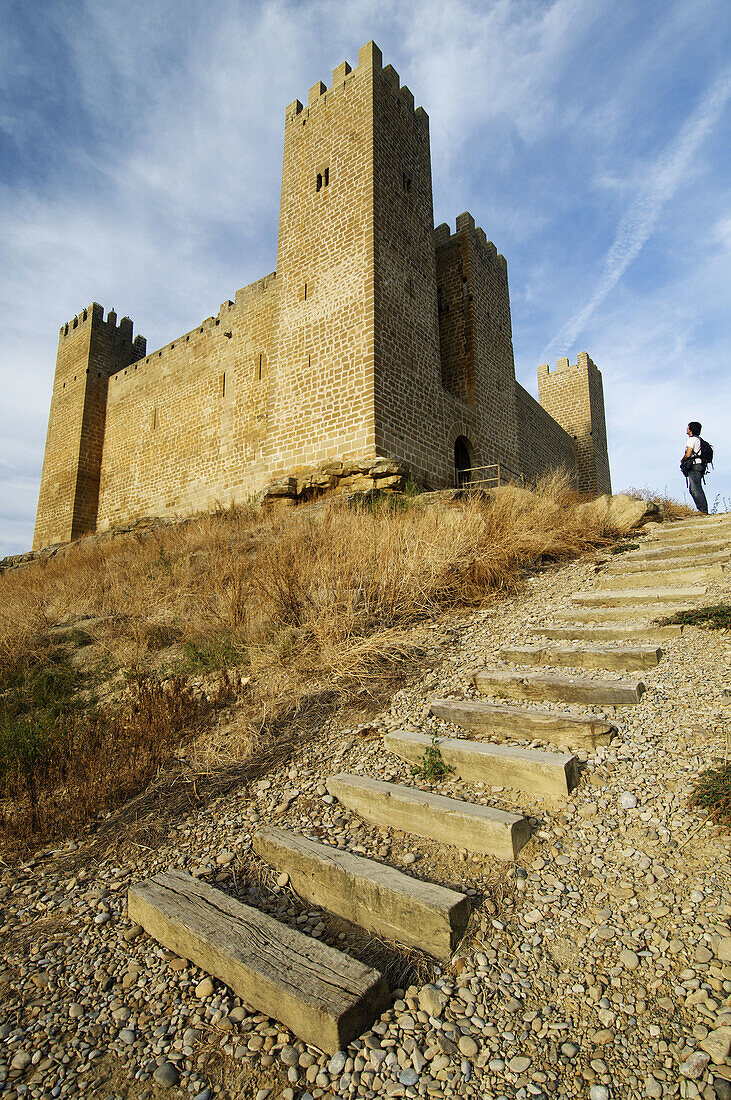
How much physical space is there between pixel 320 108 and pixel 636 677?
48.7 ft

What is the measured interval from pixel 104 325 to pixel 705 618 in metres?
23.4

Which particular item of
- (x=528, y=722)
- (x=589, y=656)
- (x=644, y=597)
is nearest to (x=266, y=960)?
(x=528, y=722)

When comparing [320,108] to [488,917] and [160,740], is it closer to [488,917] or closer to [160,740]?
[160,740]

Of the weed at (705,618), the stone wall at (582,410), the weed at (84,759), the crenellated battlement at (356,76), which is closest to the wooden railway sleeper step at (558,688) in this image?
the weed at (705,618)

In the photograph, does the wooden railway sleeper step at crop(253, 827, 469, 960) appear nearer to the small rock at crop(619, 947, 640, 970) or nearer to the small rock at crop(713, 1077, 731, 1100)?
the small rock at crop(619, 947, 640, 970)

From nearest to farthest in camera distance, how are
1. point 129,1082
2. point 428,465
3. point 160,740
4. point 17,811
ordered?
point 129,1082, point 17,811, point 160,740, point 428,465

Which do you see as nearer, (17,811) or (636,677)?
(17,811)

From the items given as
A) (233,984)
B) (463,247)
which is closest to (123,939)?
(233,984)

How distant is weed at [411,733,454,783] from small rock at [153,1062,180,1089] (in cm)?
157

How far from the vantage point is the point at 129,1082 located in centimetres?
168

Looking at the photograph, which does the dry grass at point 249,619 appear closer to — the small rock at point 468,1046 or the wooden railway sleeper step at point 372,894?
A: the wooden railway sleeper step at point 372,894

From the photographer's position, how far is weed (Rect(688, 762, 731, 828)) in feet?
7.00

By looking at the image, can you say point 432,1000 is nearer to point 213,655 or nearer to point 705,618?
point 705,618

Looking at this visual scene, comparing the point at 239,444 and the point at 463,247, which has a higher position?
the point at 463,247
